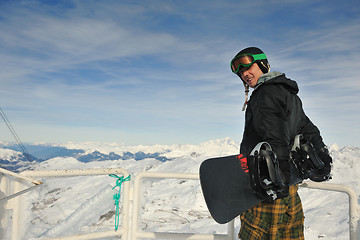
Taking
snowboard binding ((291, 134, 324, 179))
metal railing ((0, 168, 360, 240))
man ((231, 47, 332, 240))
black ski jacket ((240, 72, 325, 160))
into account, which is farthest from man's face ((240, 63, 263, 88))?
metal railing ((0, 168, 360, 240))

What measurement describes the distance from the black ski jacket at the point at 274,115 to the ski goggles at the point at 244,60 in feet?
0.75

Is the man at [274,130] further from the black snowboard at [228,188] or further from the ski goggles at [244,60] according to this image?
the black snowboard at [228,188]

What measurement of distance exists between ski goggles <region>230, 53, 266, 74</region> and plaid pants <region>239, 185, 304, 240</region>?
3.25 ft

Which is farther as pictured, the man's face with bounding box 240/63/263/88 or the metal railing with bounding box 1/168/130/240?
the metal railing with bounding box 1/168/130/240

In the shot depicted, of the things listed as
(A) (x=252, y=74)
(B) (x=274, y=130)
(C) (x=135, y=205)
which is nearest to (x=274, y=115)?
(B) (x=274, y=130)

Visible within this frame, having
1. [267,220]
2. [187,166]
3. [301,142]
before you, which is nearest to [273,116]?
[301,142]

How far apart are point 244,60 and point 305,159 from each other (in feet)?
2.69

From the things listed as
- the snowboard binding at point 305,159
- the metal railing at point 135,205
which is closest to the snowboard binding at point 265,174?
the snowboard binding at point 305,159

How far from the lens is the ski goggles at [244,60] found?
75.8 inches

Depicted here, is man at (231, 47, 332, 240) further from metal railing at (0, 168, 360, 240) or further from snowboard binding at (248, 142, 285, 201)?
metal railing at (0, 168, 360, 240)

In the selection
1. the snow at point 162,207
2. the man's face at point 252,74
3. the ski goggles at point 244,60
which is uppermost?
the ski goggles at point 244,60

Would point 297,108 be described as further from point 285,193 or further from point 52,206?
point 52,206

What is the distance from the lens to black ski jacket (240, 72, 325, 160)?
1545 mm

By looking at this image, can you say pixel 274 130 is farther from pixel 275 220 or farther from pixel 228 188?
pixel 275 220
